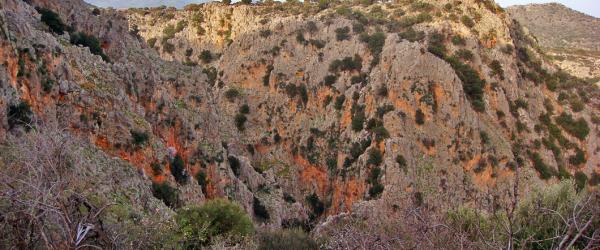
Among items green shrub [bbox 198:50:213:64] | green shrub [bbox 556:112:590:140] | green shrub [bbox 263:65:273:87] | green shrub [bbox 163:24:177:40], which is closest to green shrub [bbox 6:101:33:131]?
green shrub [bbox 263:65:273:87]

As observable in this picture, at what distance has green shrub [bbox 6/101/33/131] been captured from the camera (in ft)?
55.1

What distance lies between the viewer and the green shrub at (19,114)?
16797mm

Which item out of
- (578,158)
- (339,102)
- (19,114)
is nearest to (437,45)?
(339,102)

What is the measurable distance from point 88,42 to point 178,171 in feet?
27.3

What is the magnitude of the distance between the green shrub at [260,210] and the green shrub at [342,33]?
26554 mm

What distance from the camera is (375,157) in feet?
146

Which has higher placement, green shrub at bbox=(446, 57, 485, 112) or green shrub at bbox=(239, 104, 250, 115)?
green shrub at bbox=(446, 57, 485, 112)

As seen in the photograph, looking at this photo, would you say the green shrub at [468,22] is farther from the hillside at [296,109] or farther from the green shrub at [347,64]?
the green shrub at [347,64]

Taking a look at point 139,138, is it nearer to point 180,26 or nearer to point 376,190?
point 376,190

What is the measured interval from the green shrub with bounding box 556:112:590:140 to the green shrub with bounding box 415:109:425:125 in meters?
14.3

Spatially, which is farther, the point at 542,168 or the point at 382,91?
the point at 382,91

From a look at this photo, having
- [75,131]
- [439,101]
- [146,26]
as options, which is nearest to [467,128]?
[439,101]

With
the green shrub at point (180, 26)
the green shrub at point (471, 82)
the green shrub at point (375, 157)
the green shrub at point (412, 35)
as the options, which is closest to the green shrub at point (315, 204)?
the green shrub at point (375, 157)

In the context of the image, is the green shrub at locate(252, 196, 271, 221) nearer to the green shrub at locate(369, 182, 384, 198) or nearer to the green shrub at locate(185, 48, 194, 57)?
the green shrub at locate(369, 182, 384, 198)
